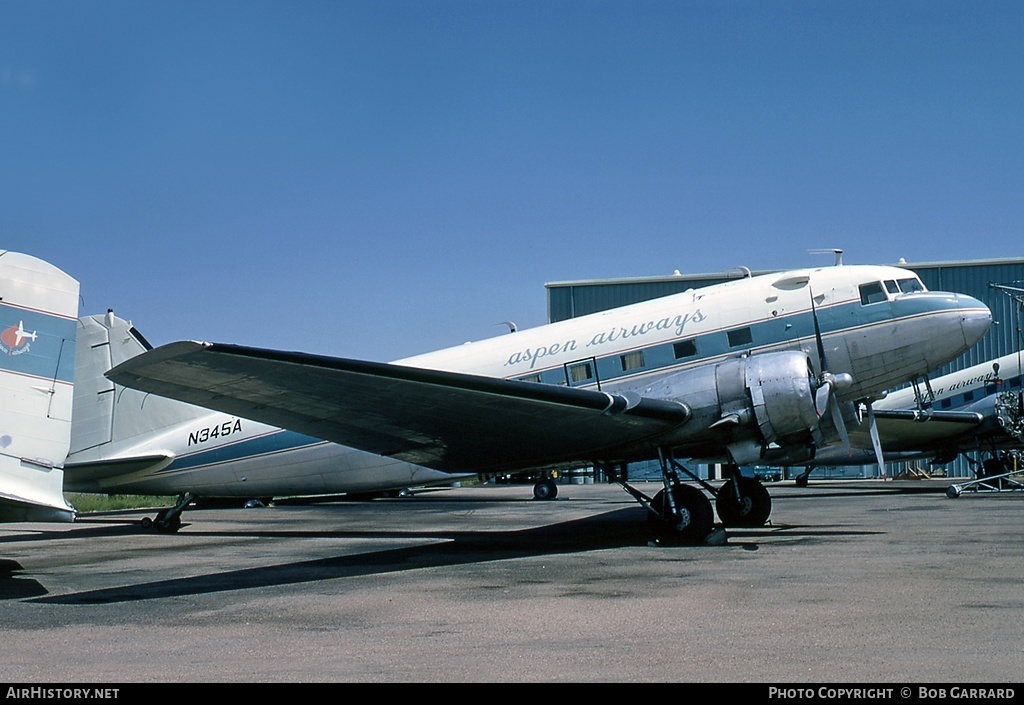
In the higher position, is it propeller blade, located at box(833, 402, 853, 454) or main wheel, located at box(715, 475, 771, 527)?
propeller blade, located at box(833, 402, 853, 454)

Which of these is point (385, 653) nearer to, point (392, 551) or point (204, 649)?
point (204, 649)

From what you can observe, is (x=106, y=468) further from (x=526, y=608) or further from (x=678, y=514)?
(x=526, y=608)

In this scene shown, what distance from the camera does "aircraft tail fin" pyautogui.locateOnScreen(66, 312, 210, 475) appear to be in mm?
17609

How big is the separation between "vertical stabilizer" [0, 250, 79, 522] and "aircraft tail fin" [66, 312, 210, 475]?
6602mm

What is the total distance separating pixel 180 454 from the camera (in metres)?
17.3

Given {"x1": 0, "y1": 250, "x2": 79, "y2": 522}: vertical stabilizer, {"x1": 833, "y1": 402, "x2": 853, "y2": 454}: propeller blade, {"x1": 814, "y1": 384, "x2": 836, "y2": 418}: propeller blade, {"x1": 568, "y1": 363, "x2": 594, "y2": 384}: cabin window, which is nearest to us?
{"x1": 0, "y1": 250, "x2": 79, "y2": 522}: vertical stabilizer

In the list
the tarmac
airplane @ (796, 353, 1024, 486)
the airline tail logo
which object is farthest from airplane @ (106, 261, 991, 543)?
airplane @ (796, 353, 1024, 486)

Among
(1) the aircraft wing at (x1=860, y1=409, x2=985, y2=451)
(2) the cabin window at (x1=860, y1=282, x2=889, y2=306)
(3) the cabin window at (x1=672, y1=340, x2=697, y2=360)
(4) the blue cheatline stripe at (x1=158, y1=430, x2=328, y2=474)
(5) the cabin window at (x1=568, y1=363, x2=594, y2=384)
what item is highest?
(2) the cabin window at (x1=860, y1=282, x2=889, y2=306)

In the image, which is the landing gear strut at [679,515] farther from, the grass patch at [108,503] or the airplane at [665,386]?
the grass patch at [108,503]

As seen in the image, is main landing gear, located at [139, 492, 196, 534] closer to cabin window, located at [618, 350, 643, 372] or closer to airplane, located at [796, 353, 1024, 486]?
cabin window, located at [618, 350, 643, 372]

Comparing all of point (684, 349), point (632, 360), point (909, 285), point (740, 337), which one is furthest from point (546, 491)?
point (909, 285)

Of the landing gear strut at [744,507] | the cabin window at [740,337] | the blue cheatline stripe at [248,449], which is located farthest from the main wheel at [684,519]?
the blue cheatline stripe at [248,449]

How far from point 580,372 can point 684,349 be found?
5.89 ft
